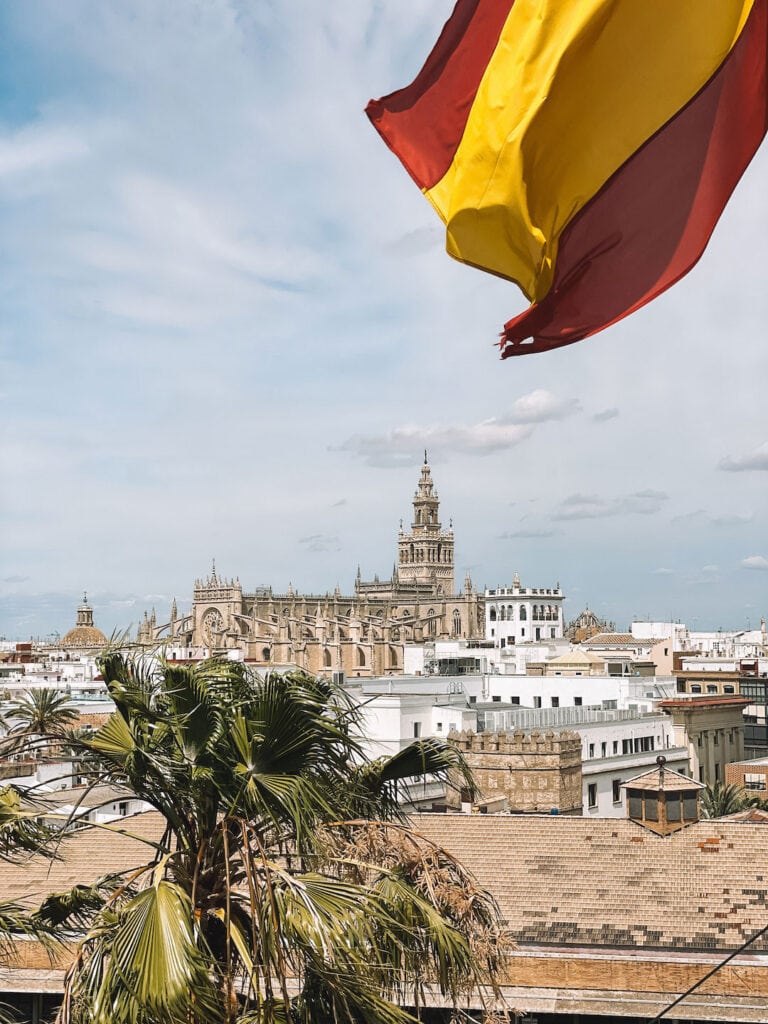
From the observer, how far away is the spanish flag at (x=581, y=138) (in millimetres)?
6301

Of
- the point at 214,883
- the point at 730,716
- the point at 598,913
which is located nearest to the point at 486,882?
the point at 598,913

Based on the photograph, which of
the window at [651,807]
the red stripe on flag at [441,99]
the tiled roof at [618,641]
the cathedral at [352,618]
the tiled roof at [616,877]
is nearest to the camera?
the red stripe on flag at [441,99]

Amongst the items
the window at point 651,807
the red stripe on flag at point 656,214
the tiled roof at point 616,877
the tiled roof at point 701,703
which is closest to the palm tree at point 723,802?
the tiled roof at point 701,703

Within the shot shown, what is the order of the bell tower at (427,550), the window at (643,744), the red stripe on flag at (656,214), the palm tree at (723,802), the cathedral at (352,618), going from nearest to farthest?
the red stripe on flag at (656,214), the palm tree at (723,802), the window at (643,744), the cathedral at (352,618), the bell tower at (427,550)

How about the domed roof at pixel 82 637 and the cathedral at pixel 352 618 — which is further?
the domed roof at pixel 82 637

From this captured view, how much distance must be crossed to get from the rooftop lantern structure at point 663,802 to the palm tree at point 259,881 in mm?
12207

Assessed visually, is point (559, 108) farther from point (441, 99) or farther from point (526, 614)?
point (526, 614)

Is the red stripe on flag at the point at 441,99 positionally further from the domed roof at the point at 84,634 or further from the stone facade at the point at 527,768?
the domed roof at the point at 84,634

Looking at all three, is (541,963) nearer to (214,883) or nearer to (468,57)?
(214,883)

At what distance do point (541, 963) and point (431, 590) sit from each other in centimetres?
14360

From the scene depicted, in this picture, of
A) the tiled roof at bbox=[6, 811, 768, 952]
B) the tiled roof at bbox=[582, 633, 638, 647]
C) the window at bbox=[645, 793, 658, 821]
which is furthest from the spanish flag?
the tiled roof at bbox=[582, 633, 638, 647]

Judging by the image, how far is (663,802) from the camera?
1906cm

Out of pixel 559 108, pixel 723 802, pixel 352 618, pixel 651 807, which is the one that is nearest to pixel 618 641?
pixel 352 618

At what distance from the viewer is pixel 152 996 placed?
5.46 metres
